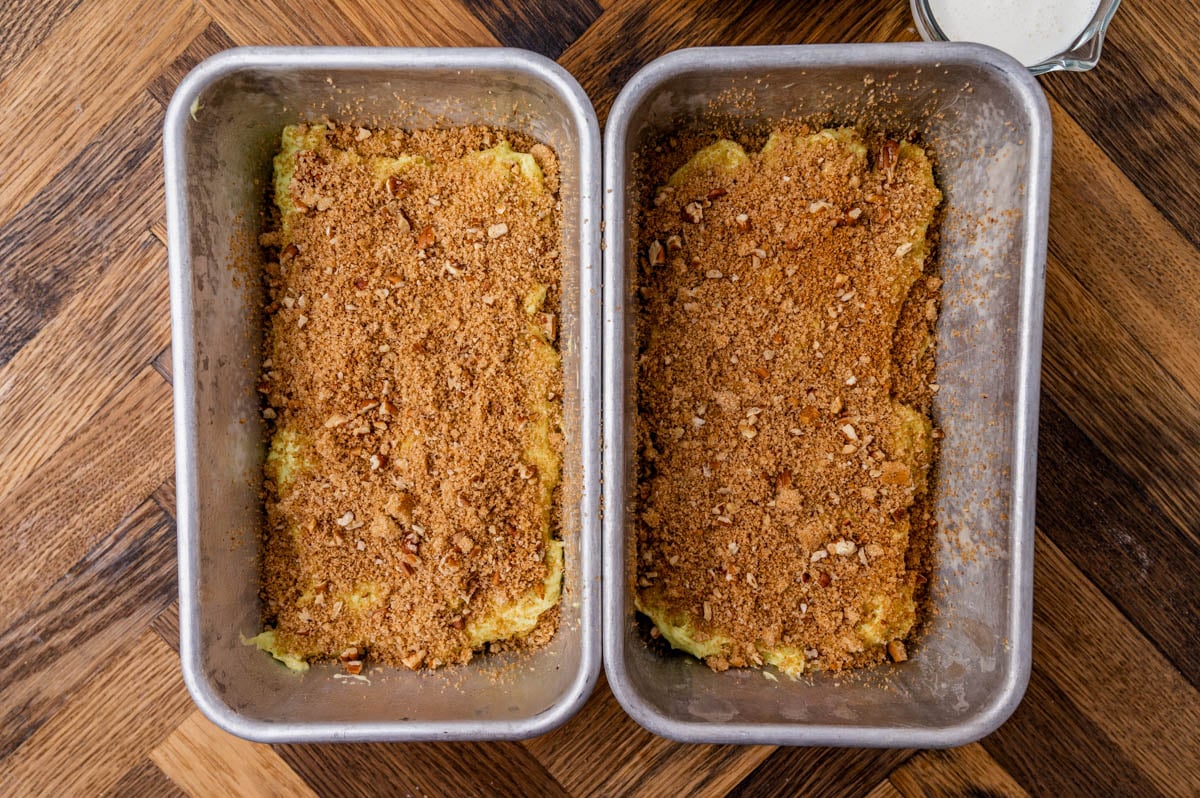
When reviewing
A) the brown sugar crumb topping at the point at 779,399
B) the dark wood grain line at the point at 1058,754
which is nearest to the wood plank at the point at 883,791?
the dark wood grain line at the point at 1058,754

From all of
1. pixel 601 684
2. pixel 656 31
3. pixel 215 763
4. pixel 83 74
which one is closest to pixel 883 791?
pixel 601 684

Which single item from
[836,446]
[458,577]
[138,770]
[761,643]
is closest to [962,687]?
[761,643]

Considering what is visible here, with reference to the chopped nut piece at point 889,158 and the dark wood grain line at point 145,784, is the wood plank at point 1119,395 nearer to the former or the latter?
the chopped nut piece at point 889,158

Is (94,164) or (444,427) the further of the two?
(94,164)

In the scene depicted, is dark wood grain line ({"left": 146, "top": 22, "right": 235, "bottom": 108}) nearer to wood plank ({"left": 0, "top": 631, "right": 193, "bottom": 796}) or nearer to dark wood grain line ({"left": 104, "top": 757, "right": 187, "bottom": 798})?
wood plank ({"left": 0, "top": 631, "right": 193, "bottom": 796})

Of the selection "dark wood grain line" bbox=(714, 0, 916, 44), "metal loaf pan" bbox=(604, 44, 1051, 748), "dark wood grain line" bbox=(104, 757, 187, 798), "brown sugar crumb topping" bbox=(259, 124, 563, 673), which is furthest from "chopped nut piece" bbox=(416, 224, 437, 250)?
"dark wood grain line" bbox=(104, 757, 187, 798)

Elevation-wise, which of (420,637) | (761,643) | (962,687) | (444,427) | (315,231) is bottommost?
(962,687)

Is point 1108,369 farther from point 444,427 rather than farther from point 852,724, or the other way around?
point 444,427

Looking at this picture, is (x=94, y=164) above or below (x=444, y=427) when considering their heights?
above
